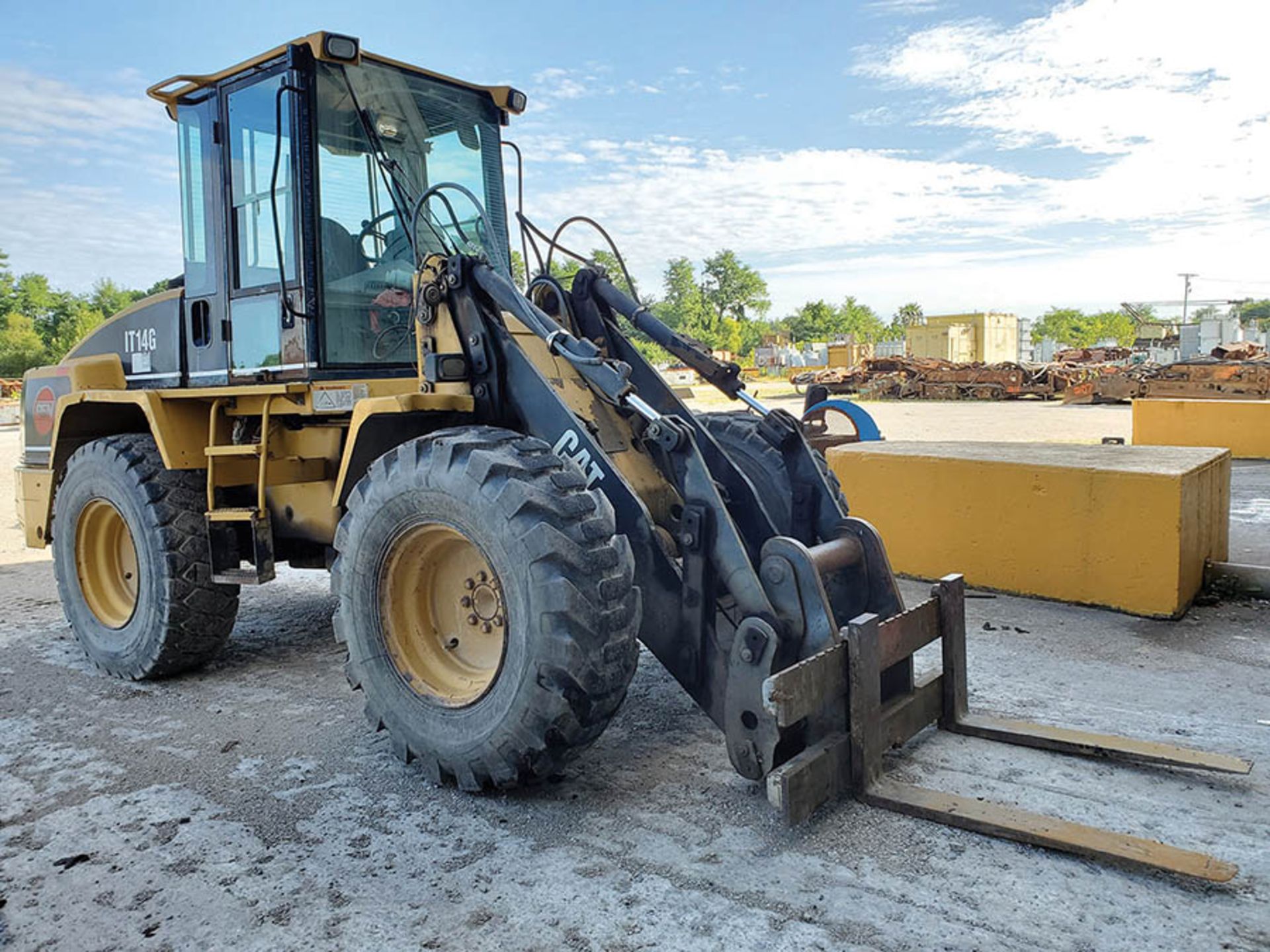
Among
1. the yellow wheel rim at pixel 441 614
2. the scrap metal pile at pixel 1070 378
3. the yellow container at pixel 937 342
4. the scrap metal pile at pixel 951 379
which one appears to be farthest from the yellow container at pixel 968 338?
the yellow wheel rim at pixel 441 614

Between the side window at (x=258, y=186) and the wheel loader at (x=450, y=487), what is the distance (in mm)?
17

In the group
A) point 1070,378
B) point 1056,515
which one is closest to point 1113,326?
point 1070,378

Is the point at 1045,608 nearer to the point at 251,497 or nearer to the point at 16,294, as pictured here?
the point at 251,497

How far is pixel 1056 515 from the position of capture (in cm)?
625

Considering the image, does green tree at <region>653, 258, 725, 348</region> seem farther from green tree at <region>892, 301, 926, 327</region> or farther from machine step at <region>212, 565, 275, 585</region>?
machine step at <region>212, 565, 275, 585</region>

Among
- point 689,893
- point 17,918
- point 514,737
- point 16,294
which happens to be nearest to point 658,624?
point 514,737

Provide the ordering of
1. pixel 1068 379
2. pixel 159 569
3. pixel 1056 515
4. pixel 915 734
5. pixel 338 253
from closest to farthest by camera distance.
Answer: pixel 915 734, pixel 338 253, pixel 159 569, pixel 1056 515, pixel 1068 379

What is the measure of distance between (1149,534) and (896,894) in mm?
3812

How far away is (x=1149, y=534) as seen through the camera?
19.2ft

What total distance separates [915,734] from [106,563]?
187 inches

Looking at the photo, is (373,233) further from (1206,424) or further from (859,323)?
(859,323)

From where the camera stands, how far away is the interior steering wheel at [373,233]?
4.87 metres

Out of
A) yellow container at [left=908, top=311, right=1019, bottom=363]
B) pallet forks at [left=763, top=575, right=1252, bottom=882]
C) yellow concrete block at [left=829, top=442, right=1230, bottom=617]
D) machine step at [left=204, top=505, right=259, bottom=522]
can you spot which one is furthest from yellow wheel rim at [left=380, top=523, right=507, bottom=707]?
yellow container at [left=908, top=311, right=1019, bottom=363]

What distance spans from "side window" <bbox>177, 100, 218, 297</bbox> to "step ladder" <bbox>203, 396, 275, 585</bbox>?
70 centimetres
